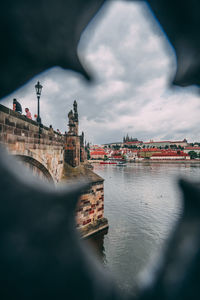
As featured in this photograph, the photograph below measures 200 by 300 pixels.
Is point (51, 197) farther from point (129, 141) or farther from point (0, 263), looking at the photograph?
point (129, 141)

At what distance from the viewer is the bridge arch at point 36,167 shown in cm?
534

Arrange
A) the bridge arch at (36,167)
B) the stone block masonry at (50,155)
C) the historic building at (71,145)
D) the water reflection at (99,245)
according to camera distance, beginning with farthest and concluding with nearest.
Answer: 1. the historic building at (71,145)
2. the water reflection at (99,245)
3. the bridge arch at (36,167)
4. the stone block masonry at (50,155)

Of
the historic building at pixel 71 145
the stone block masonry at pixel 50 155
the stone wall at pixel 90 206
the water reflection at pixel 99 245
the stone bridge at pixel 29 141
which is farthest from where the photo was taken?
the historic building at pixel 71 145

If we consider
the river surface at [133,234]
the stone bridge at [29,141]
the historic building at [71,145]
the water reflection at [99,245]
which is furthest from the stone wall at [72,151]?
the river surface at [133,234]

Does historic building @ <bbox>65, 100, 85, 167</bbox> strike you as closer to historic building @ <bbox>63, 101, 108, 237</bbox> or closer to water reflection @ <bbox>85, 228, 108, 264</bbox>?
historic building @ <bbox>63, 101, 108, 237</bbox>

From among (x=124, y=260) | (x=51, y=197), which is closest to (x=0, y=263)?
(x=51, y=197)

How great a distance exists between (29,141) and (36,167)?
53.0 inches

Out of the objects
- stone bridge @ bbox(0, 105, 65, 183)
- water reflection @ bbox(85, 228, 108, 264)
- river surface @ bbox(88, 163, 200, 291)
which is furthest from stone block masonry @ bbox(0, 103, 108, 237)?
river surface @ bbox(88, 163, 200, 291)

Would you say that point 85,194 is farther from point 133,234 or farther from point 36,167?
point 133,234

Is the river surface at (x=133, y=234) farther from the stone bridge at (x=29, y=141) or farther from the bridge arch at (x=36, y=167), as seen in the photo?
the bridge arch at (x=36, y=167)

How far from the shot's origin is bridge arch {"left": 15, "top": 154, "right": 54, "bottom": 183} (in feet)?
17.5

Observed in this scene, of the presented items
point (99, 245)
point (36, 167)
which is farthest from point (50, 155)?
point (99, 245)

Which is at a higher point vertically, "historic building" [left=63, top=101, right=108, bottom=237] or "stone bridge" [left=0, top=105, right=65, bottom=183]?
"stone bridge" [left=0, top=105, right=65, bottom=183]

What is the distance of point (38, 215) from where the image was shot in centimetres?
256
